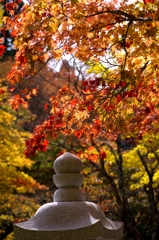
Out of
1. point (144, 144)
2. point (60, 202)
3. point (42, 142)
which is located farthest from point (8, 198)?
point (60, 202)

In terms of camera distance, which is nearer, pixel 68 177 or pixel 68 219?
pixel 68 219

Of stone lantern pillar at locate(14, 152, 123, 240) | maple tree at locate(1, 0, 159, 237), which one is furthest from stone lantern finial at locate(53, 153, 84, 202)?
maple tree at locate(1, 0, 159, 237)

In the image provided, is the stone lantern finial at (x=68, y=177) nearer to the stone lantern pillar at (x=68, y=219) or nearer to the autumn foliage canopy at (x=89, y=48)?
the stone lantern pillar at (x=68, y=219)

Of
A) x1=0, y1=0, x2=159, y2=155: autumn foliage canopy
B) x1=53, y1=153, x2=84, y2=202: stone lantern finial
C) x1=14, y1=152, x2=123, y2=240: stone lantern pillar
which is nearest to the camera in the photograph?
x1=14, y1=152, x2=123, y2=240: stone lantern pillar

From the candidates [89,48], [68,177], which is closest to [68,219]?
[68,177]

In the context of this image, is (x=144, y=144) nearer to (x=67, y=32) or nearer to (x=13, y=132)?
(x=13, y=132)

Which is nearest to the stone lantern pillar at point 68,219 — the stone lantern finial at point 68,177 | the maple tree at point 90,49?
the stone lantern finial at point 68,177

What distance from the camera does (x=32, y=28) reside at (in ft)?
14.2

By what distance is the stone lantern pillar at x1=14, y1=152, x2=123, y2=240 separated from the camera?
3.06 metres

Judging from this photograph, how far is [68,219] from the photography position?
321 cm

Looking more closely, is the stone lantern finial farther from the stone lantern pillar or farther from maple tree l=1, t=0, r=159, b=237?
maple tree l=1, t=0, r=159, b=237

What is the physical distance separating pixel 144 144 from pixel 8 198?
4.17 metres

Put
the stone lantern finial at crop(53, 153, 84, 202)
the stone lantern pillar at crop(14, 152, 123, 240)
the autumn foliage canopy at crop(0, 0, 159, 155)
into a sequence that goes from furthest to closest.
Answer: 1. the autumn foliage canopy at crop(0, 0, 159, 155)
2. the stone lantern finial at crop(53, 153, 84, 202)
3. the stone lantern pillar at crop(14, 152, 123, 240)

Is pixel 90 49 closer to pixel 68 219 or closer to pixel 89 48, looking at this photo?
pixel 89 48
